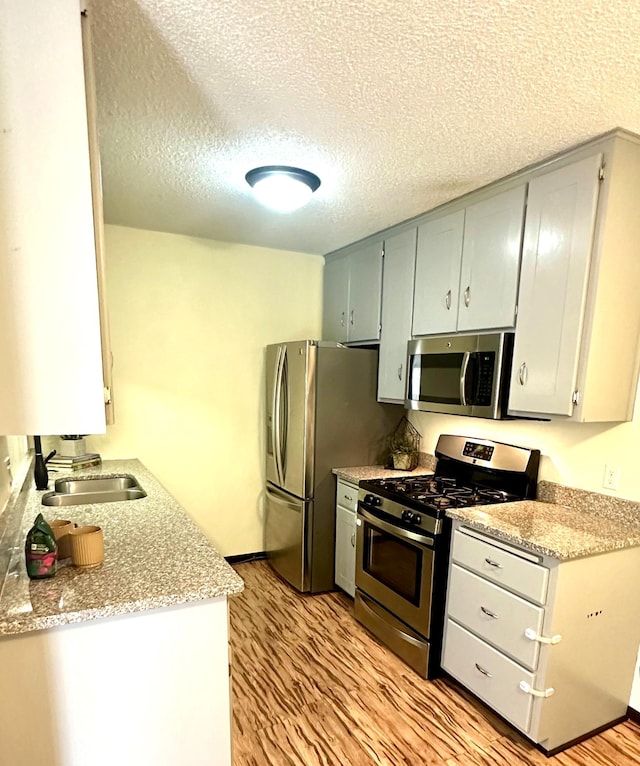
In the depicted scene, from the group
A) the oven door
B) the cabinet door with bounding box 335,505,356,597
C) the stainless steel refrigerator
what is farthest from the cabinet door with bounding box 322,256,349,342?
the oven door

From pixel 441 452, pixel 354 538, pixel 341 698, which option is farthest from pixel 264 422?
pixel 341 698

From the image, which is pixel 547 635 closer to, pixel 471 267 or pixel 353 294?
pixel 471 267

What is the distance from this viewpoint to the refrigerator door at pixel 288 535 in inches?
119

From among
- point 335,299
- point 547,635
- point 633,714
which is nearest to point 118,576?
point 547,635

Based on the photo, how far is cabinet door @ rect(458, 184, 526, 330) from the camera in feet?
6.94

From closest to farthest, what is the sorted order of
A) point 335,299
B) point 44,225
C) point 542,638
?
point 44,225, point 542,638, point 335,299

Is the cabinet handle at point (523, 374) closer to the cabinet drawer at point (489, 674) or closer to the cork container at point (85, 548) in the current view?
the cabinet drawer at point (489, 674)

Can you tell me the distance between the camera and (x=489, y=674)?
1.92 m

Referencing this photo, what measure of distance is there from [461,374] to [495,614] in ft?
3.70

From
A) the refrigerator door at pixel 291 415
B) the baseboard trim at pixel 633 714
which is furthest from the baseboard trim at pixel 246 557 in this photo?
the baseboard trim at pixel 633 714

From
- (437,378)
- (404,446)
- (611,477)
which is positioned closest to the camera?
(611,477)

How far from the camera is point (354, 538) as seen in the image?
2857 mm

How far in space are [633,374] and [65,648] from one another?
234 centimetres

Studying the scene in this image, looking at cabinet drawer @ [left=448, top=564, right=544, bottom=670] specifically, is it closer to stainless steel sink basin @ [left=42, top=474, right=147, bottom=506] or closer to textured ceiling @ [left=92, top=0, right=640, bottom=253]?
stainless steel sink basin @ [left=42, top=474, right=147, bottom=506]
